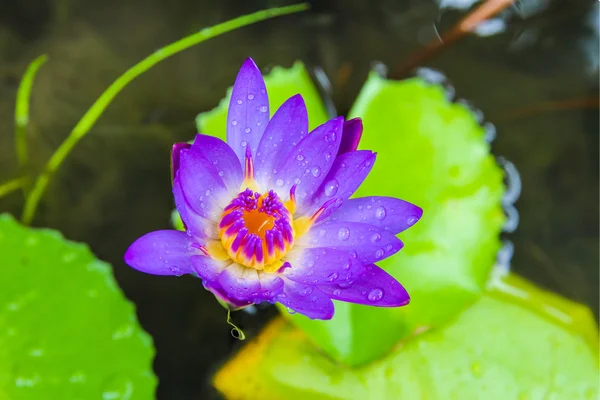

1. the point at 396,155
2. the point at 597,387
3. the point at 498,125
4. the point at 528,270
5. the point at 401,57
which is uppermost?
the point at 401,57

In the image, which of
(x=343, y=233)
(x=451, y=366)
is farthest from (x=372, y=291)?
(x=451, y=366)

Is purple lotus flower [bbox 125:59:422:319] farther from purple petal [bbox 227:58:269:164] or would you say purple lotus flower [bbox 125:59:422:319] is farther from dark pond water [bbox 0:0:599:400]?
dark pond water [bbox 0:0:599:400]

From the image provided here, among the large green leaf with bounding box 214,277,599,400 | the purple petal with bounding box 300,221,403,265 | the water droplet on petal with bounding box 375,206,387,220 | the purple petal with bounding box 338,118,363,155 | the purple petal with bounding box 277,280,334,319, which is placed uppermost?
the purple petal with bounding box 338,118,363,155

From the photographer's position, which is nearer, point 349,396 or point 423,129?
point 349,396

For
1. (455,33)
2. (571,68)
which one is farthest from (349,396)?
(571,68)

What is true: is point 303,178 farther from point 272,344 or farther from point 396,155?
point 272,344

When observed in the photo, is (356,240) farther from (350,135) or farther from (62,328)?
(62,328)

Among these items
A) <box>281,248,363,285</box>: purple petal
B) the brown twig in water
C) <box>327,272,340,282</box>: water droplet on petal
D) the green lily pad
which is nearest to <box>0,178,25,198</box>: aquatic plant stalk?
the green lily pad
